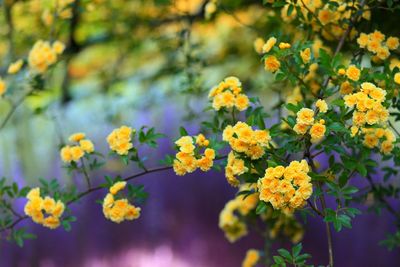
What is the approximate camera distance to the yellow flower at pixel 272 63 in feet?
4.25

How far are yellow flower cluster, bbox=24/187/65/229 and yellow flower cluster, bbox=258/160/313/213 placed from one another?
1.75ft

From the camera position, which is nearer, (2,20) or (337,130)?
(337,130)

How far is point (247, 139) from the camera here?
1.17 meters

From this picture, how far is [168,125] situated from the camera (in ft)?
12.8

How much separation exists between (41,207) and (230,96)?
0.49m

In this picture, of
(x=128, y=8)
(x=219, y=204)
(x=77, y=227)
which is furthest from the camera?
(x=77, y=227)

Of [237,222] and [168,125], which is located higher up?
[237,222]

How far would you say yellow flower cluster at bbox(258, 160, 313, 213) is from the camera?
111 cm

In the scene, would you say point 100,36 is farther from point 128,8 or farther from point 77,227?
point 77,227

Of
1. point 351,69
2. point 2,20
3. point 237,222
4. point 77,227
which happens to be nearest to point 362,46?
point 351,69

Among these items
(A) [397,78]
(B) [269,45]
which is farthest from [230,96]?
(A) [397,78]

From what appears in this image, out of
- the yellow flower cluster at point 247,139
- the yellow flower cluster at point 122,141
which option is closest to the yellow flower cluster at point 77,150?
the yellow flower cluster at point 122,141

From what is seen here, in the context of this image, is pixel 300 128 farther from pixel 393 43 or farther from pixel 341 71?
pixel 393 43

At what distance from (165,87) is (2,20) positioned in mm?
1169
